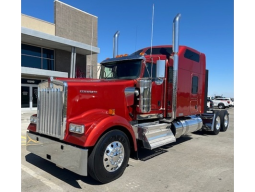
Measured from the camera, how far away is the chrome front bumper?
336cm

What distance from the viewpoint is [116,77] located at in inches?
217

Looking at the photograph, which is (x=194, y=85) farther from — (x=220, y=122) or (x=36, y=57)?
(x=36, y=57)

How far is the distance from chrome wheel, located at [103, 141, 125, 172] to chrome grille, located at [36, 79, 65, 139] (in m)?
0.89

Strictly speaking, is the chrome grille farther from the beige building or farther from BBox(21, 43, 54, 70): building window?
BBox(21, 43, 54, 70): building window

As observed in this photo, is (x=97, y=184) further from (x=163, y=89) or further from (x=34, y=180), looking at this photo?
(x=163, y=89)

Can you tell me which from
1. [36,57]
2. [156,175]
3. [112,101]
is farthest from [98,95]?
[36,57]

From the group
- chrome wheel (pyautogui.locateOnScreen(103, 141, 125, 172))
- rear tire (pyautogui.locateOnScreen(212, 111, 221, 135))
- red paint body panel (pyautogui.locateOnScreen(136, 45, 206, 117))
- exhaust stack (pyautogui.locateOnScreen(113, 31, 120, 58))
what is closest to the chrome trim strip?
red paint body panel (pyautogui.locateOnScreen(136, 45, 206, 117))

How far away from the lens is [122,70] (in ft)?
17.9

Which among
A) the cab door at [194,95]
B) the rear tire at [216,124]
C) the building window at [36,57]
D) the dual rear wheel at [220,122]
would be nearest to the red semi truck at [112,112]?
the cab door at [194,95]

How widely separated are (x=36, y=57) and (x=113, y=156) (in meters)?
15.6

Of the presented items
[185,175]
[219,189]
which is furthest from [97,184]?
[219,189]

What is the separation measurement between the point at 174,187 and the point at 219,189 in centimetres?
79
